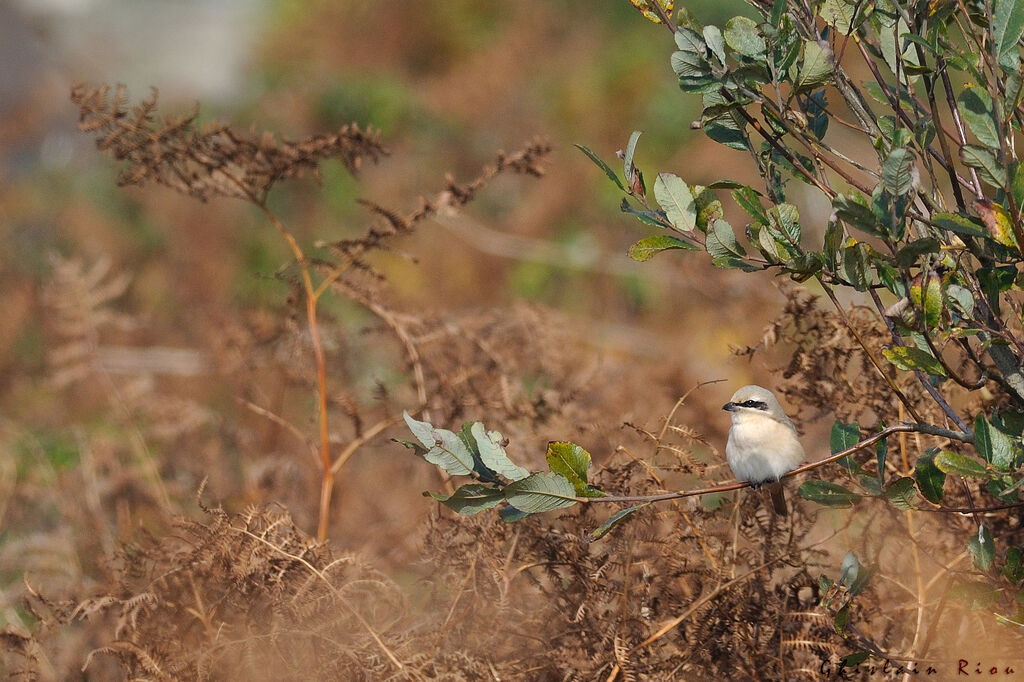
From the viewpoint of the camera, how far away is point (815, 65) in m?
2.09

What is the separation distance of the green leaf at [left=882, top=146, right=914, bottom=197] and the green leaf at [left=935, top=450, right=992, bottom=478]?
0.57 metres

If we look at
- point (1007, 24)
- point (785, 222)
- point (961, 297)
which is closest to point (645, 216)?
point (785, 222)

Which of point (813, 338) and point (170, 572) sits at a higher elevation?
point (813, 338)

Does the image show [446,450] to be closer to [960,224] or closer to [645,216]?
[645,216]

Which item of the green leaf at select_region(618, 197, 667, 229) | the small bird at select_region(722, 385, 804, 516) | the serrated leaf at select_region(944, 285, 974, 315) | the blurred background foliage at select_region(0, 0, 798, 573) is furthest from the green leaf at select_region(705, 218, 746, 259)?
the blurred background foliage at select_region(0, 0, 798, 573)

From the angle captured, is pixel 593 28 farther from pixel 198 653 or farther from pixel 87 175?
pixel 198 653

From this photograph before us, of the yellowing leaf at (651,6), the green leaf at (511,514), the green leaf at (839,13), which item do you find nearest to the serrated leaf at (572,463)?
the green leaf at (511,514)

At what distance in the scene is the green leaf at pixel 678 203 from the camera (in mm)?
2197

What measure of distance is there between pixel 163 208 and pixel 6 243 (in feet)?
4.52

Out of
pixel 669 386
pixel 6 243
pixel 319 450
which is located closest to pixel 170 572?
pixel 319 450

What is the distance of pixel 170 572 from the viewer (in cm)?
284

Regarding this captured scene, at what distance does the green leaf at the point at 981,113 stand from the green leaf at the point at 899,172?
14cm

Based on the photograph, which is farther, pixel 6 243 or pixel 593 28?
pixel 593 28

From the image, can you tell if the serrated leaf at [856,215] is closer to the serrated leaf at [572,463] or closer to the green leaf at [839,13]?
the green leaf at [839,13]
